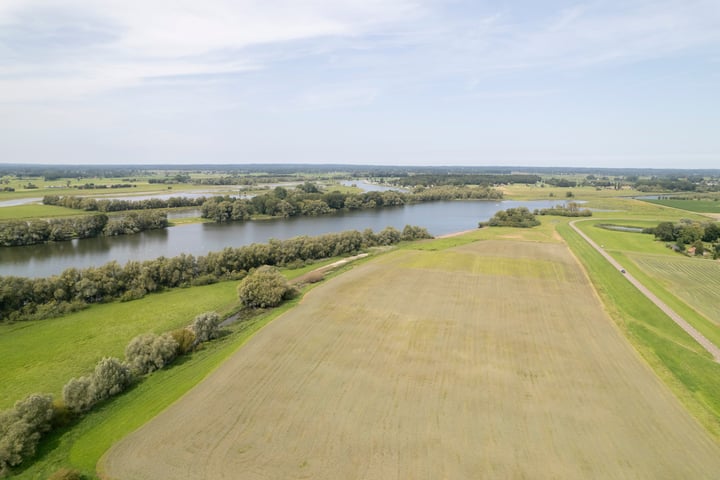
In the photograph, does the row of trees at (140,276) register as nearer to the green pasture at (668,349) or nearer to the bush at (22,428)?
the bush at (22,428)

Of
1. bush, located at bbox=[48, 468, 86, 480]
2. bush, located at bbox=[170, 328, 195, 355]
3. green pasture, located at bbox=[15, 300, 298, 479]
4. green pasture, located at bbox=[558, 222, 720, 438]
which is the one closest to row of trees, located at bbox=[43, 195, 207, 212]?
bush, located at bbox=[170, 328, 195, 355]

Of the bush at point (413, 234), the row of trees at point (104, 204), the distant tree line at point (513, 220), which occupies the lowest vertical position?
the bush at point (413, 234)

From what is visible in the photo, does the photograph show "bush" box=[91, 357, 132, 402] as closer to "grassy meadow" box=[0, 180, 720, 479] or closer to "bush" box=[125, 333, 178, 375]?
"grassy meadow" box=[0, 180, 720, 479]

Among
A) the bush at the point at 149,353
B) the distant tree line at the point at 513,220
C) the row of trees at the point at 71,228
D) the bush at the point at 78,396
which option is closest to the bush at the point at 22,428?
the bush at the point at 78,396

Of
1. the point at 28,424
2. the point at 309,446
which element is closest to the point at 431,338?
the point at 309,446

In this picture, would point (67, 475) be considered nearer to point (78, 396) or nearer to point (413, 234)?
point (78, 396)

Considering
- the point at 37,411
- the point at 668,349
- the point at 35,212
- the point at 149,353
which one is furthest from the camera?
the point at 35,212

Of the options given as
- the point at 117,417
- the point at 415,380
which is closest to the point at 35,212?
the point at 117,417
